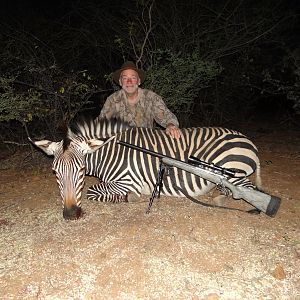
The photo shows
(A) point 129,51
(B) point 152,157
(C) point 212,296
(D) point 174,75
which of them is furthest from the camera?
(A) point 129,51

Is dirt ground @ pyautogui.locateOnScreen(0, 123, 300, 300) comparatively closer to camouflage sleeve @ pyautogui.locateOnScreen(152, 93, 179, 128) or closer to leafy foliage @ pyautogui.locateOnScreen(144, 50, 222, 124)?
camouflage sleeve @ pyautogui.locateOnScreen(152, 93, 179, 128)

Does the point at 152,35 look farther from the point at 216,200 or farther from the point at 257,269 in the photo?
the point at 257,269

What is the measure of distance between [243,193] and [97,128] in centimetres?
177

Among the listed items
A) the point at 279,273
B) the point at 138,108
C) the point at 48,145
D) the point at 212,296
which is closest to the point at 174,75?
the point at 138,108

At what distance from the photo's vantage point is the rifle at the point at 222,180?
3.27 m

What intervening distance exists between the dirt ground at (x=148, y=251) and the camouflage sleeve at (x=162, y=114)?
42.9 inches

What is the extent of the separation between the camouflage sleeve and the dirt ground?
3.58 feet

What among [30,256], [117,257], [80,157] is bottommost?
[30,256]

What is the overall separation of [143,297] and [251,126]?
27.3 feet

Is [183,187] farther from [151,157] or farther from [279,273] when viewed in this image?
[279,273]

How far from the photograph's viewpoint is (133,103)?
184 inches

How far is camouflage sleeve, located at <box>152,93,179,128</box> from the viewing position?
14.7ft

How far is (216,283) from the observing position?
8.14 feet

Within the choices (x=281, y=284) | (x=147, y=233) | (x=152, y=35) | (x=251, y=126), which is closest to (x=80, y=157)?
(x=147, y=233)
